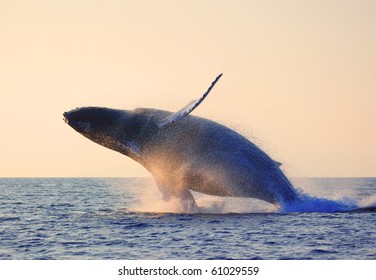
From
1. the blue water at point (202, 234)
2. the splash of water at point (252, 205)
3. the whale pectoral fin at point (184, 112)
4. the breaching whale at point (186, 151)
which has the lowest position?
the blue water at point (202, 234)

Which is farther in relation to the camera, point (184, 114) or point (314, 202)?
point (314, 202)

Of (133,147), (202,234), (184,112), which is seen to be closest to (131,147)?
(133,147)

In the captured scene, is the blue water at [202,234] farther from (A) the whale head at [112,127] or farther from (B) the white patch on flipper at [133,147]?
(A) the whale head at [112,127]

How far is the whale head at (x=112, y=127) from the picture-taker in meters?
20.5

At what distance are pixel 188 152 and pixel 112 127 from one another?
266cm

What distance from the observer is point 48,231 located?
2177 centimetres

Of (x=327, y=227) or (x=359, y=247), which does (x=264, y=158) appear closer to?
(x=327, y=227)

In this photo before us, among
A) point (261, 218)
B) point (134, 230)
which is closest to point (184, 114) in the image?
point (134, 230)

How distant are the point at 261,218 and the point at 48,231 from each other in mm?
7250

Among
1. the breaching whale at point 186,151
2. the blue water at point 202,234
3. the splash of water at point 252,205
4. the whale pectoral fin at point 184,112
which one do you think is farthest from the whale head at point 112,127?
the blue water at point 202,234

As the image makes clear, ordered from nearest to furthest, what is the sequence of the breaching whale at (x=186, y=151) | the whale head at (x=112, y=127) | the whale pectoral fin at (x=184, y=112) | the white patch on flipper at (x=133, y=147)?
the whale pectoral fin at (x=184, y=112) → the breaching whale at (x=186, y=151) → the whale head at (x=112, y=127) → the white patch on flipper at (x=133, y=147)

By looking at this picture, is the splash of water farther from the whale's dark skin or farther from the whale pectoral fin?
the whale pectoral fin

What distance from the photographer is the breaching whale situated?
19.9 metres

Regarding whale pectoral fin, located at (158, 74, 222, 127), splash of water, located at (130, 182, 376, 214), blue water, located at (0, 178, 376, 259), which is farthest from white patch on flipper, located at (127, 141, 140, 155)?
blue water, located at (0, 178, 376, 259)
